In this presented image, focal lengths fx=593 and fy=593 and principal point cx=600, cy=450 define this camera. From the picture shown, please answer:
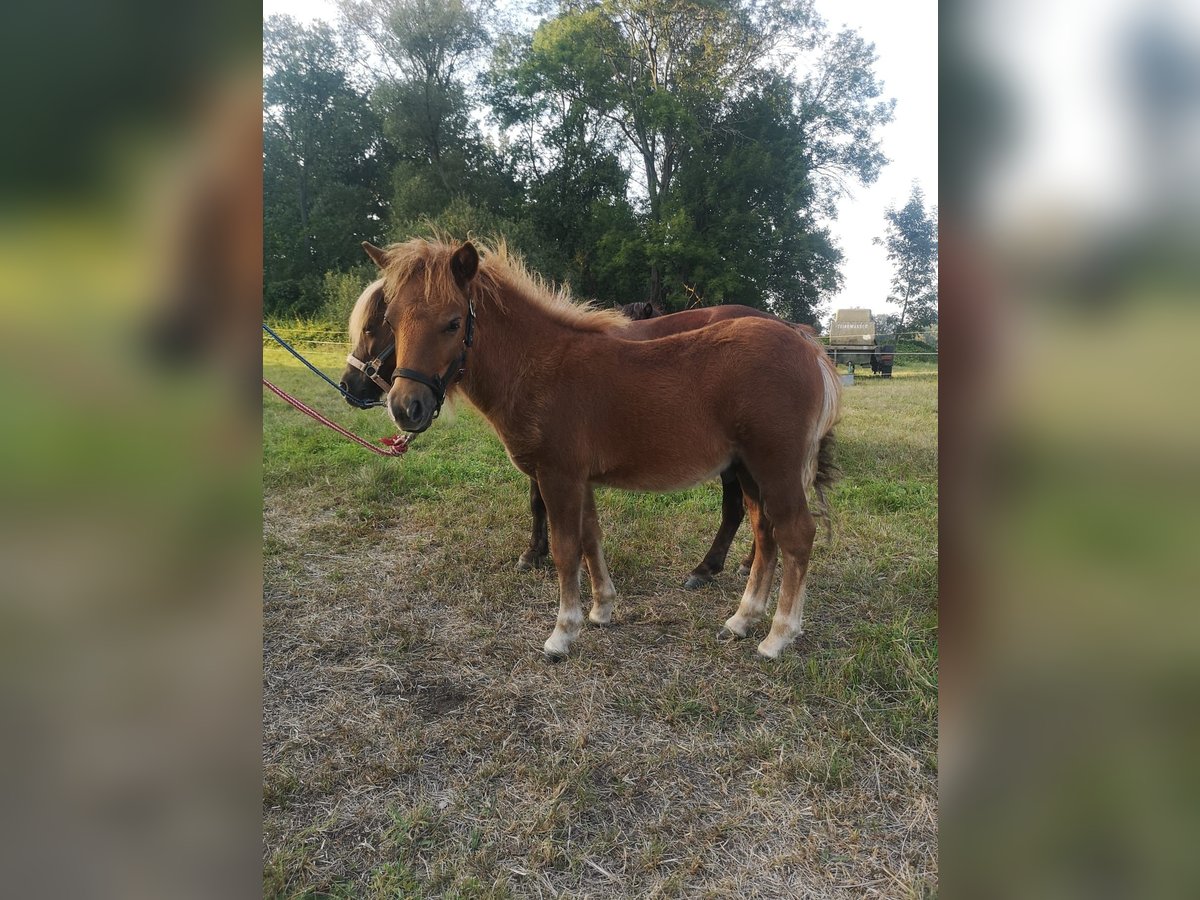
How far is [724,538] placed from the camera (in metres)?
4.11

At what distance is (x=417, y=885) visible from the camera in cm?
178

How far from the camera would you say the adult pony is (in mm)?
3795

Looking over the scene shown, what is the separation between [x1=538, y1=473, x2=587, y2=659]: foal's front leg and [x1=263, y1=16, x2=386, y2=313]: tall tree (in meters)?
16.8

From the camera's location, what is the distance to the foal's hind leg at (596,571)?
3.47 metres

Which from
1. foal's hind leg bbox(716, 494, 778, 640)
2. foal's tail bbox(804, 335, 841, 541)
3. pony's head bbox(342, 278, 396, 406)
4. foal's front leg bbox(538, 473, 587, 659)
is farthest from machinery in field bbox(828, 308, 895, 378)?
foal's front leg bbox(538, 473, 587, 659)

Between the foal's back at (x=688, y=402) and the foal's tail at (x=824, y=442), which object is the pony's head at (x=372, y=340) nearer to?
the foal's back at (x=688, y=402)

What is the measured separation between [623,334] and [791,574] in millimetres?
2225

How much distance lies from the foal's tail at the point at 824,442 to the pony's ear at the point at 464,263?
1805mm
